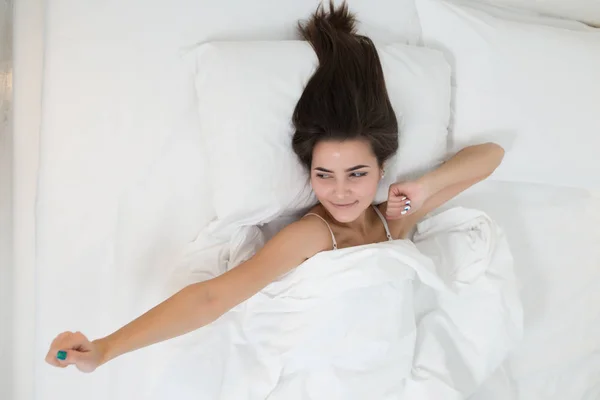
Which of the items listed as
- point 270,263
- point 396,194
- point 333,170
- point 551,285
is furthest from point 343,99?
point 551,285

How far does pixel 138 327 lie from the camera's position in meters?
0.99

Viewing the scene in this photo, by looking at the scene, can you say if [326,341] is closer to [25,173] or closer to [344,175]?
[344,175]

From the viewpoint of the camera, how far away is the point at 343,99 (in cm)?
121

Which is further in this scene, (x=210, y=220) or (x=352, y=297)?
(x=210, y=220)

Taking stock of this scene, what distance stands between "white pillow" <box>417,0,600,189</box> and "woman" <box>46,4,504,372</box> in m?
0.21

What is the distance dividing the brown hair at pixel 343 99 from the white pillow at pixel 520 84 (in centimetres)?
29

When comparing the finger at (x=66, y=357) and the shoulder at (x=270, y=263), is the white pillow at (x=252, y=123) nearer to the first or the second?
the shoulder at (x=270, y=263)

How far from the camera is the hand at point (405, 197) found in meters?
1.31

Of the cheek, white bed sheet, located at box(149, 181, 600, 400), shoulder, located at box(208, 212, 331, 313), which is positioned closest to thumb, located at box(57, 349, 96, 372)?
shoulder, located at box(208, 212, 331, 313)

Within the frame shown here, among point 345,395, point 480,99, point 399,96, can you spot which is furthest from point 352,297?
point 480,99

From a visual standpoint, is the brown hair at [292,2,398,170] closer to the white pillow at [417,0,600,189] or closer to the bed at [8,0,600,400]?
the bed at [8,0,600,400]

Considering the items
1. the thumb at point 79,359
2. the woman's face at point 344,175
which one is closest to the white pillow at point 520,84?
the woman's face at point 344,175

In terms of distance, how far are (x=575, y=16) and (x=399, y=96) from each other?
70 centimetres

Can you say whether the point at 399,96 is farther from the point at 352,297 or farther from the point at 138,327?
the point at 138,327
